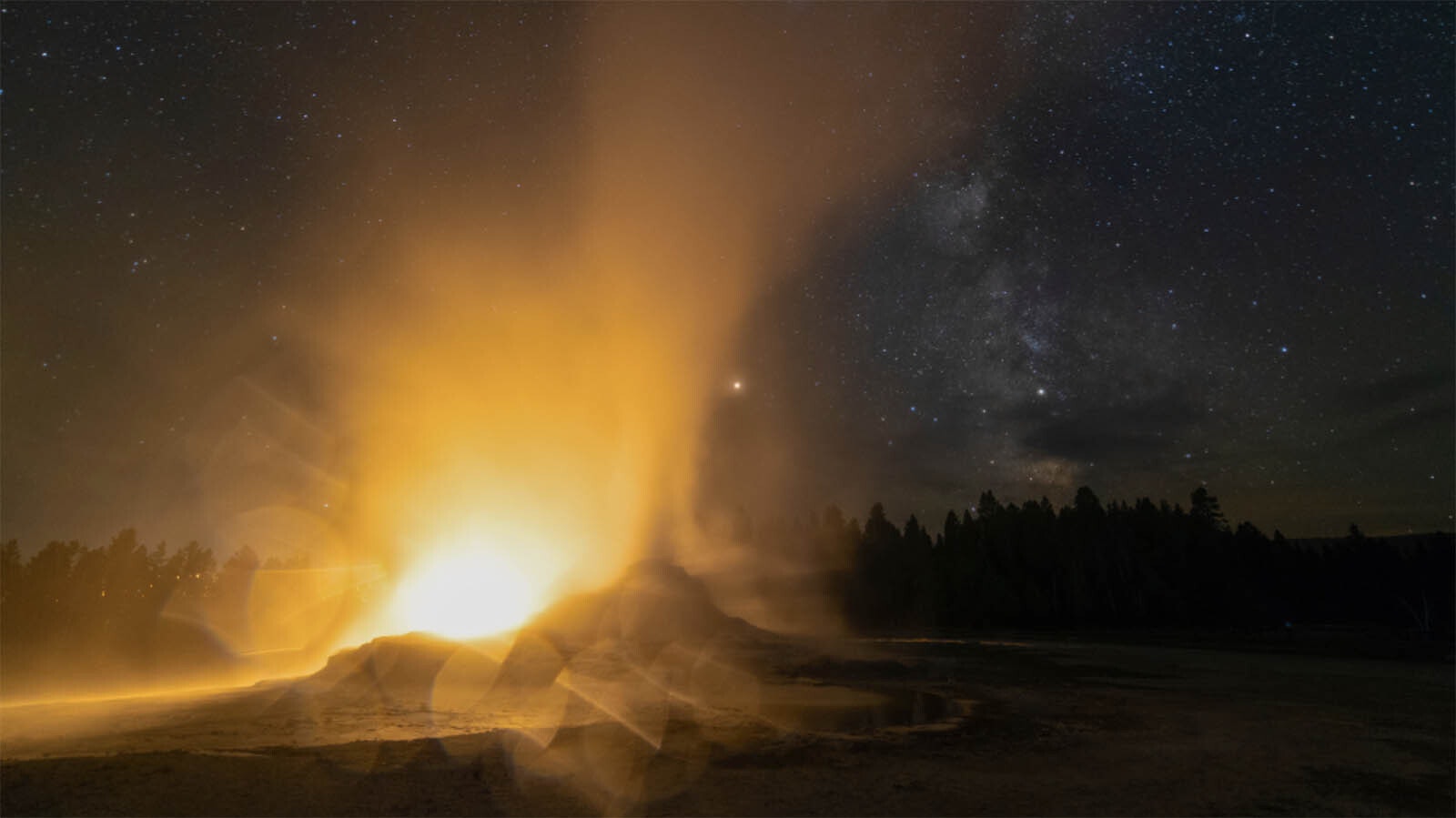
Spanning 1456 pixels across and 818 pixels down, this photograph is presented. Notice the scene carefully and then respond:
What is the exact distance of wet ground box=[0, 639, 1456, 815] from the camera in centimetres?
1256

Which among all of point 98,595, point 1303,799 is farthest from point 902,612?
point 98,595

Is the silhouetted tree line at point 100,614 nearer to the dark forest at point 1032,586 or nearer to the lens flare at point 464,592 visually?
the dark forest at point 1032,586

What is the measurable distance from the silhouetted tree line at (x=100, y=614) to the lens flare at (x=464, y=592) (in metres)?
19.2

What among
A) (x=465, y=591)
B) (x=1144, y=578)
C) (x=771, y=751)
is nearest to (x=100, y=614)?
(x=465, y=591)

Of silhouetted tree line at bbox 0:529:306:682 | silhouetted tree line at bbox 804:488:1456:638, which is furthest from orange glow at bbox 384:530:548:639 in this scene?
silhouetted tree line at bbox 804:488:1456:638

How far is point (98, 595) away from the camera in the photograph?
86.2m

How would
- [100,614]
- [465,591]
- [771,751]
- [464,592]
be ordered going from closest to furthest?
[771,751]
[464,592]
[465,591]
[100,614]

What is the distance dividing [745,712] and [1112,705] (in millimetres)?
12841

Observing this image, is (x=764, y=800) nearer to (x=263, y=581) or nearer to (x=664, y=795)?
(x=664, y=795)

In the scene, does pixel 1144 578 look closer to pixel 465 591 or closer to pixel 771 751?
pixel 465 591

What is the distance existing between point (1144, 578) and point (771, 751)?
290ft

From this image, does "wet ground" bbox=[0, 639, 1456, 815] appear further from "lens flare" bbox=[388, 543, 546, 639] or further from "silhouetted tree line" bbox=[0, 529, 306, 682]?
"silhouetted tree line" bbox=[0, 529, 306, 682]

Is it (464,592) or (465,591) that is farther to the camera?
(465,591)

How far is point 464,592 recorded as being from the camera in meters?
55.9
